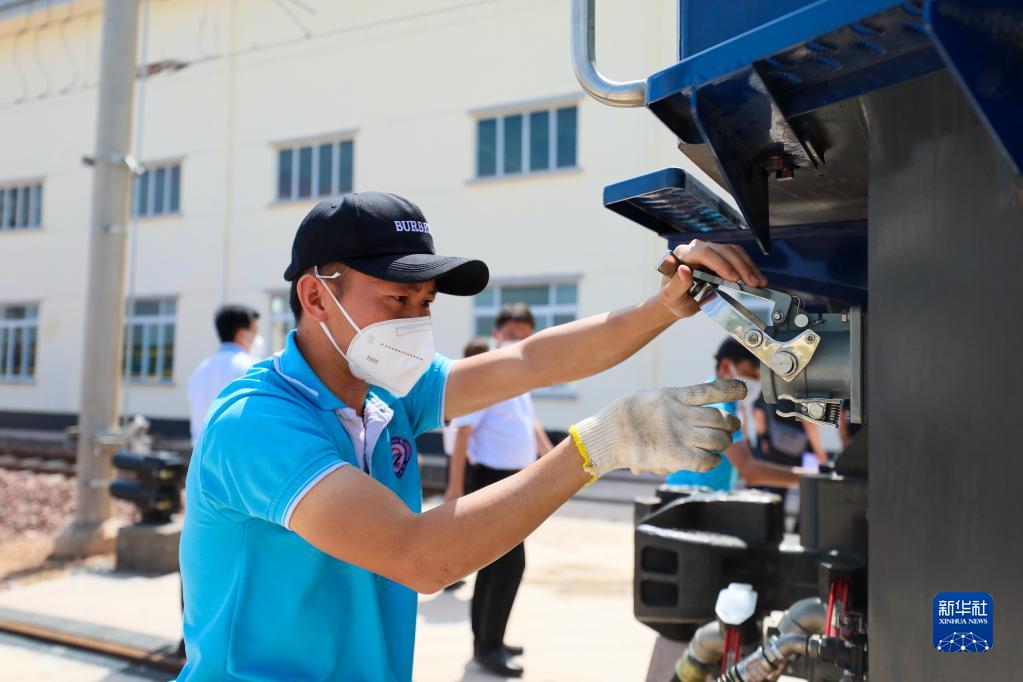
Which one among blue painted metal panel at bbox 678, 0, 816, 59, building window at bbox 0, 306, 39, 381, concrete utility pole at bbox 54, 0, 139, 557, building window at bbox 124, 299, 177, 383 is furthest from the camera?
building window at bbox 0, 306, 39, 381

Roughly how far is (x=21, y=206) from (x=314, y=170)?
8287 millimetres

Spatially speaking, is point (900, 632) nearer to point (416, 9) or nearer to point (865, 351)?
point (865, 351)

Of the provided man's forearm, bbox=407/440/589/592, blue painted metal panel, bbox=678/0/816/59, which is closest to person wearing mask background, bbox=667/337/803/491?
man's forearm, bbox=407/440/589/592

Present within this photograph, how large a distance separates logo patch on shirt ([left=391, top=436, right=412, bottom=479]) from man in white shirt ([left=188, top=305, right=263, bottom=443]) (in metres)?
2.89

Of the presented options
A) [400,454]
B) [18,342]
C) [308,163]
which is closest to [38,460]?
[18,342]

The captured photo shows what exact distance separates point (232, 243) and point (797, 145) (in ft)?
51.3

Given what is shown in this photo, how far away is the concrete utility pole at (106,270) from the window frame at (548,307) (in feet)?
21.1

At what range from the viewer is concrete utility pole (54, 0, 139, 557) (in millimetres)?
6766

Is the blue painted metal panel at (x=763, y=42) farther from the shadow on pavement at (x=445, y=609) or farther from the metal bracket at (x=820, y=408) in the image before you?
the shadow on pavement at (x=445, y=609)

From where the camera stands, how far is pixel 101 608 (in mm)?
5469

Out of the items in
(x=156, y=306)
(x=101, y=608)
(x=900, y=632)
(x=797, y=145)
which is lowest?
(x=101, y=608)

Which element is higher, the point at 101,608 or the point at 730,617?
the point at 730,617

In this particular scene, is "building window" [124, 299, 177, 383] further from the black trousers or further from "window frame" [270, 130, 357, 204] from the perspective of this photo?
the black trousers

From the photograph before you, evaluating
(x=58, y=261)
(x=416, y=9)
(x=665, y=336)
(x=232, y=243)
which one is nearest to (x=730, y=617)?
(x=665, y=336)
